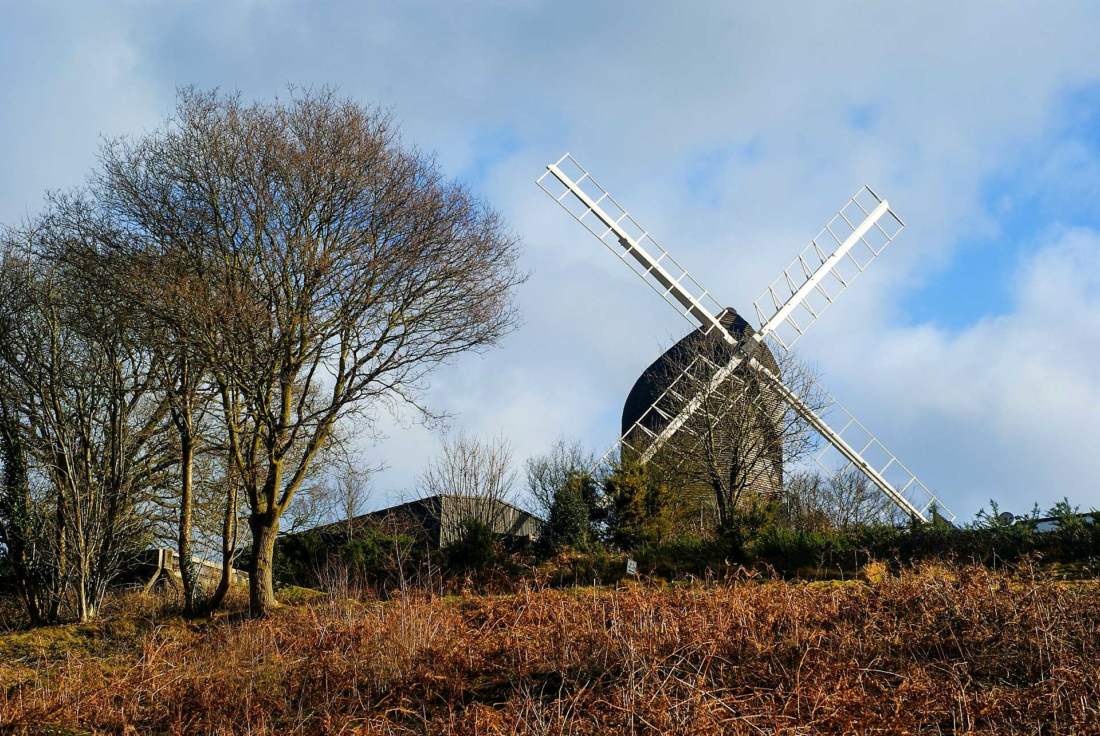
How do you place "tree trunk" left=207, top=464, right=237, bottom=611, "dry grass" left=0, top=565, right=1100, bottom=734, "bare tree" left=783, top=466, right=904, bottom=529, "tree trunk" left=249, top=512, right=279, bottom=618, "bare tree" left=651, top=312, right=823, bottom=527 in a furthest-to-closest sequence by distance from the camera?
"bare tree" left=783, top=466, right=904, bottom=529 < "bare tree" left=651, top=312, right=823, bottom=527 < "tree trunk" left=207, top=464, right=237, bottom=611 < "tree trunk" left=249, top=512, right=279, bottom=618 < "dry grass" left=0, top=565, right=1100, bottom=734

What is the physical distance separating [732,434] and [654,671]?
50.8 ft

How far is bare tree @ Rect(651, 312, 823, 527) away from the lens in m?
20.8

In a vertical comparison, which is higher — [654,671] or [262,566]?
[262,566]

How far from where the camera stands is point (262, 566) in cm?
1337

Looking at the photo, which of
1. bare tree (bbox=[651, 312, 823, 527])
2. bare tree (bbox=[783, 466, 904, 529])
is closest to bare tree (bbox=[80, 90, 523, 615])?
bare tree (bbox=[651, 312, 823, 527])

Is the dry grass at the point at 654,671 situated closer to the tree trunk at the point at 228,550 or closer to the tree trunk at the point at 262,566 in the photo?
the tree trunk at the point at 262,566

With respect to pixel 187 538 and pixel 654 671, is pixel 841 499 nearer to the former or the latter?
pixel 187 538

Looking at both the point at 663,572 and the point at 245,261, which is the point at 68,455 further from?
the point at 663,572

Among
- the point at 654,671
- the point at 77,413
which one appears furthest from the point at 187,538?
the point at 654,671

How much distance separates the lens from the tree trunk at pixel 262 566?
515 inches

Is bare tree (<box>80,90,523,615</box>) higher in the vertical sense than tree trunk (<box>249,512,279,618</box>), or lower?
higher

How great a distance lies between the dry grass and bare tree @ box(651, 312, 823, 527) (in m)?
11.0

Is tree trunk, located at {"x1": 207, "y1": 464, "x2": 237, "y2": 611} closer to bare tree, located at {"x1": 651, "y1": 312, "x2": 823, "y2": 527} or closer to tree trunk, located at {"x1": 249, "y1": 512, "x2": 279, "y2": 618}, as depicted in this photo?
tree trunk, located at {"x1": 249, "y1": 512, "x2": 279, "y2": 618}

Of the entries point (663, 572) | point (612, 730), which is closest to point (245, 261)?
point (663, 572)
